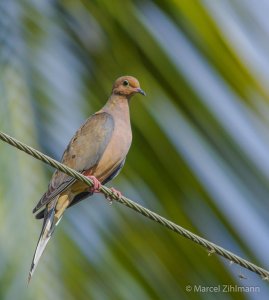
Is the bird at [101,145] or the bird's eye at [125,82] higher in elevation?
the bird's eye at [125,82]

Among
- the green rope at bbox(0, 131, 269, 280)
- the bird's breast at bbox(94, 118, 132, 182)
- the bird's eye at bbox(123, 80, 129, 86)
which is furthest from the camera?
the bird's eye at bbox(123, 80, 129, 86)

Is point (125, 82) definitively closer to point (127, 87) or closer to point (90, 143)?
point (127, 87)

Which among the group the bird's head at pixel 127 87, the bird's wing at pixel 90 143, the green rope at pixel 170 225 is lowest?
the green rope at pixel 170 225

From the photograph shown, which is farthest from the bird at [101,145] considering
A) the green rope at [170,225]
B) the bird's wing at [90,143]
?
the green rope at [170,225]

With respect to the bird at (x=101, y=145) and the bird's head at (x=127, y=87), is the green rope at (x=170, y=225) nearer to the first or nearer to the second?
the bird at (x=101, y=145)

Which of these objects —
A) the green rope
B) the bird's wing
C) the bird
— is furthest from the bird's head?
the green rope

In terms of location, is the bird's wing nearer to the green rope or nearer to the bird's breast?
the bird's breast

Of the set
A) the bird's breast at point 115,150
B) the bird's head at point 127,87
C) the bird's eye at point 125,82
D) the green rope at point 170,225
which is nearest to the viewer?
the green rope at point 170,225

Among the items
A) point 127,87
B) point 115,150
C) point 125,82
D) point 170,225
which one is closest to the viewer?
point 170,225

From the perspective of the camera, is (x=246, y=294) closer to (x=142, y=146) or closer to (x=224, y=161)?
(x=224, y=161)

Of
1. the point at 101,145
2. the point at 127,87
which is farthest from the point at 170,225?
the point at 127,87

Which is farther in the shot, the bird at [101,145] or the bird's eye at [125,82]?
the bird's eye at [125,82]

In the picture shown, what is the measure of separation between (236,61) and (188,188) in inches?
22.8

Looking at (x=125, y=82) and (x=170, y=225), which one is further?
(x=125, y=82)
